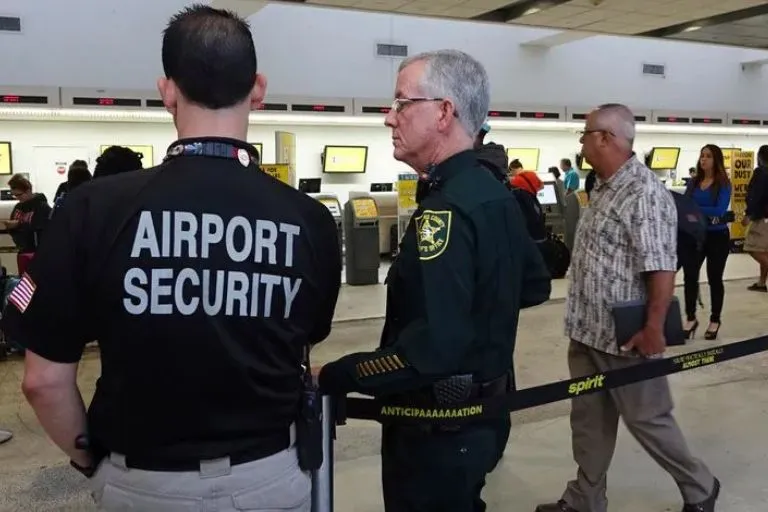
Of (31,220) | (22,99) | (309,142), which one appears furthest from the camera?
(309,142)

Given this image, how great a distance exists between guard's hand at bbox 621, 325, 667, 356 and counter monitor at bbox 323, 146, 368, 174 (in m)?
9.27

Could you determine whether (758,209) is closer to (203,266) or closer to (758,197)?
(758,197)

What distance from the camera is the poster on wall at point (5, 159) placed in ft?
31.0

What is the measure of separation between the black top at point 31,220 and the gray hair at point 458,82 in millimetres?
5189

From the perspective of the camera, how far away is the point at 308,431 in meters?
1.43

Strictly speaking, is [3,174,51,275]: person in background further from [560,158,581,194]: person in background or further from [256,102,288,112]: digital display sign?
[560,158,581,194]: person in background

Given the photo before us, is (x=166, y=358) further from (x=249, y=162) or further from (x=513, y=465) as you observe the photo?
(x=513, y=465)

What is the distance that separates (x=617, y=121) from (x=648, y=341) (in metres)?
0.83

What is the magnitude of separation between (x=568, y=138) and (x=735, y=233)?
11.3 ft

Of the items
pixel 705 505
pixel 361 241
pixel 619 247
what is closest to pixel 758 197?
pixel 361 241

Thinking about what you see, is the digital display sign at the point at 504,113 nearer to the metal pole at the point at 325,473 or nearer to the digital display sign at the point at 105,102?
the digital display sign at the point at 105,102

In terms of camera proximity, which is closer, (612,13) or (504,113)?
(612,13)

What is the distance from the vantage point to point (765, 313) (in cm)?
737

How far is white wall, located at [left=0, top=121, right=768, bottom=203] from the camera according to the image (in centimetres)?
982
